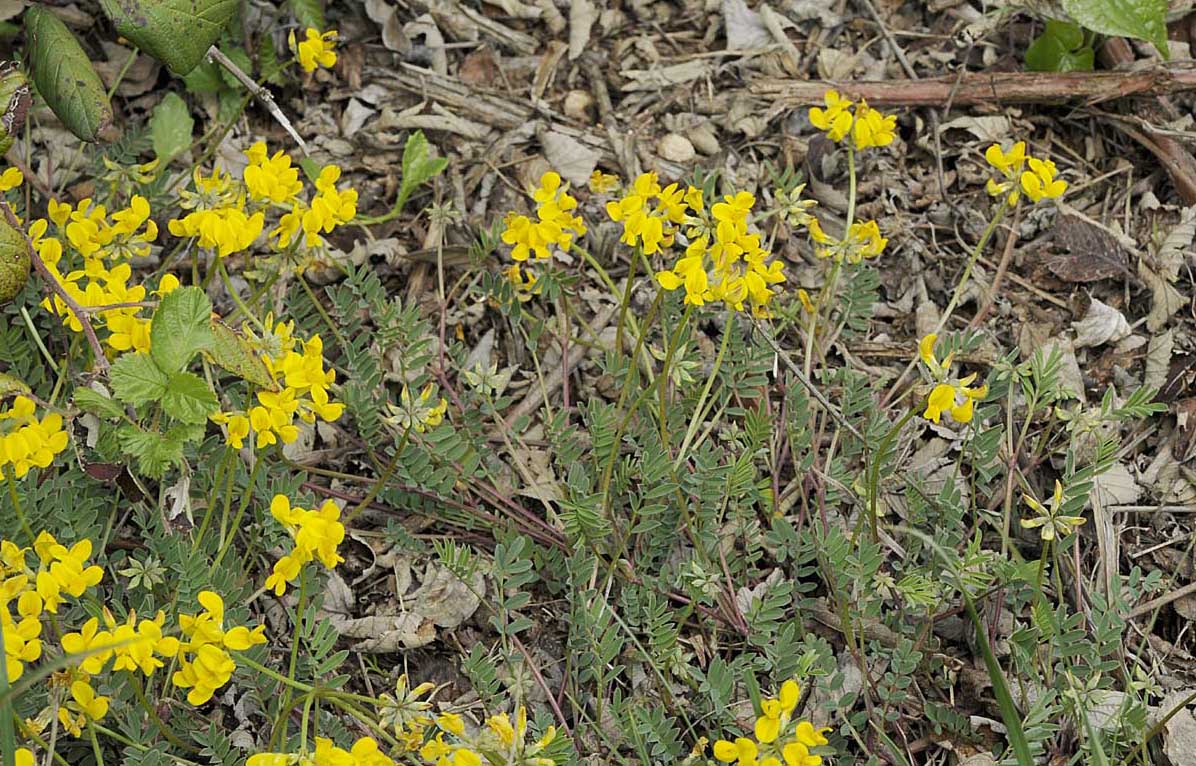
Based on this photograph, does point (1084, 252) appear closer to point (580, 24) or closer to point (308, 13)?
point (580, 24)

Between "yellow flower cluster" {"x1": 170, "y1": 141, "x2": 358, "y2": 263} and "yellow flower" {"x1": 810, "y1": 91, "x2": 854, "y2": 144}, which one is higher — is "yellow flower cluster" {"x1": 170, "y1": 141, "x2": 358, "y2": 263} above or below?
above

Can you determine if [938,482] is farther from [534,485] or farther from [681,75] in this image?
[681,75]

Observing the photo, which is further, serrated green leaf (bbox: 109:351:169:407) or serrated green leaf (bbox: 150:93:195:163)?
serrated green leaf (bbox: 150:93:195:163)

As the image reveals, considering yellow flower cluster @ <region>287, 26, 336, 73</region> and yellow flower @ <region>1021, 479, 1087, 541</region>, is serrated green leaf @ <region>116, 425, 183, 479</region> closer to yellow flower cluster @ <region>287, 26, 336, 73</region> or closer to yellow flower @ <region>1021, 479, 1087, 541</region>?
yellow flower cluster @ <region>287, 26, 336, 73</region>

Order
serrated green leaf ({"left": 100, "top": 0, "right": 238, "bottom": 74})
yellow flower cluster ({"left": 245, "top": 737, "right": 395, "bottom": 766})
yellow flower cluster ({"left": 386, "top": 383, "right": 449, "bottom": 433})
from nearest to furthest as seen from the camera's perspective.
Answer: yellow flower cluster ({"left": 245, "top": 737, "right": 395, "bottom": 766}) < yellow flower cluster ({"left": 386, "top": 383, "right": 449, "bottom": 433}) < serrated green leaf ({"left": 100, "top": 0, "right": 238, "bottom": 74})

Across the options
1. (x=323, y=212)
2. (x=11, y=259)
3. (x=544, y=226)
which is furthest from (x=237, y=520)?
(x=544, y=226)

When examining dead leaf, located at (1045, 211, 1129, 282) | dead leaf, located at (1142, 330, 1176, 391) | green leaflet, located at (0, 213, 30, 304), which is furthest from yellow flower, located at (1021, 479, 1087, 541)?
green leaflet, located at (0, 213, 30, 304)

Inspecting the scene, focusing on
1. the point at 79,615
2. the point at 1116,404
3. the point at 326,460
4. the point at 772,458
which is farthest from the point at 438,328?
the point at 1116,404
